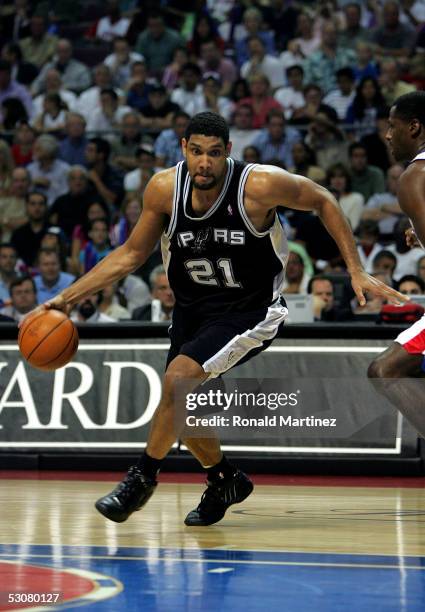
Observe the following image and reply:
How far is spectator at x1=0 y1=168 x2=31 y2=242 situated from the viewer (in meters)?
14.2

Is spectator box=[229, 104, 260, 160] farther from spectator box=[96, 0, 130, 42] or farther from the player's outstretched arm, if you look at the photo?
the player's outstretched arm

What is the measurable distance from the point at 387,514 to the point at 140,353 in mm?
2920

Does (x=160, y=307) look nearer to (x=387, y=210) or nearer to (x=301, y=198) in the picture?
(x=387, y=210)

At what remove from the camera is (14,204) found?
1427 centimetres

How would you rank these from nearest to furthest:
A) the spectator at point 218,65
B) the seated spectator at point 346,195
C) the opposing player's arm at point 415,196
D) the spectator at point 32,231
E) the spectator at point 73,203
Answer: the opposing player's arm at point 415,196
the seated spectator at point 346,195
the spectator at point 32,231
the spectator at point 73,203
the spectator at point 218,65

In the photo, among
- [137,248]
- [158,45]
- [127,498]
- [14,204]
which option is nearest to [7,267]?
[14,204]

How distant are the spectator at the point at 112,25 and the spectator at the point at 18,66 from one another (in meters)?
1.23

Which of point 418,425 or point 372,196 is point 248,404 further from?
point 372,196

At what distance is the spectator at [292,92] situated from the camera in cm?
1484

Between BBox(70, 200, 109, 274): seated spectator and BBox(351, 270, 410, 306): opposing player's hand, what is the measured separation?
7140 mm

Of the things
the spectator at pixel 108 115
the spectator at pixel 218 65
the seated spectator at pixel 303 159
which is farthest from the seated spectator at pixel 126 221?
the spectator at pixel 218 65

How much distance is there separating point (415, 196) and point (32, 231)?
8.45 metres

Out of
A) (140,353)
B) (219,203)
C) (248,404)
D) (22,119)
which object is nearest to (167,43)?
(22,119)

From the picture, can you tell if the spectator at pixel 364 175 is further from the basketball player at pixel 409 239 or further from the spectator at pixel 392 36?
the basketball player at pixel 409 239
